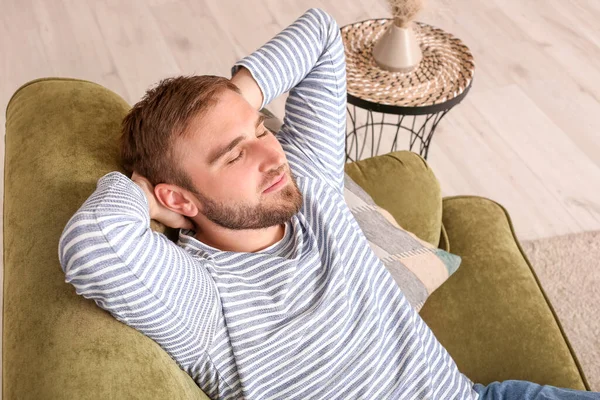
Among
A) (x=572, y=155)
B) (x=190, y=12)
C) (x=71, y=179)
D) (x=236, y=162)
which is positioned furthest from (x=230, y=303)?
(x=190, y=12)

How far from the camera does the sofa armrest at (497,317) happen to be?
1.46 metres

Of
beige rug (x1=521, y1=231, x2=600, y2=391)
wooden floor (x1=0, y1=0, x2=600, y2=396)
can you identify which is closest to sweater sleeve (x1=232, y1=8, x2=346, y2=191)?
beige rug (x1=521, y1=231, x2=600, y2=391)

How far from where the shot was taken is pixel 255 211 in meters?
1.26

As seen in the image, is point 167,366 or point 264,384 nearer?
point 167,366

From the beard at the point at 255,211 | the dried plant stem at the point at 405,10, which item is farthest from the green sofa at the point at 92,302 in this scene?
the dried plant stem at the point at 405,10

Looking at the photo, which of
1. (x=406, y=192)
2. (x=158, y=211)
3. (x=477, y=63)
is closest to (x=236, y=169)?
(x=158, y=211)

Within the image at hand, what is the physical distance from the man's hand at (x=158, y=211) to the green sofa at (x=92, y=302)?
2 centimetres

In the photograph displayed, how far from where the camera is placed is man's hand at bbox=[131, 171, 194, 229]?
4.07 feet

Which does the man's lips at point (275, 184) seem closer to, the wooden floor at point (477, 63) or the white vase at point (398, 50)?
the white vase at point (398, 50)

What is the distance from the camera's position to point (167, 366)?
39.8 inches

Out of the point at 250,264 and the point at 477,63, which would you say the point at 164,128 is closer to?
the point at 250,264

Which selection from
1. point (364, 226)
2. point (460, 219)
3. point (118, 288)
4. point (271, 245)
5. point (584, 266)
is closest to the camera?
point (118, 288)

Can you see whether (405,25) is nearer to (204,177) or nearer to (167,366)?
(204,177)

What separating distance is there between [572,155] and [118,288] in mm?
2153
